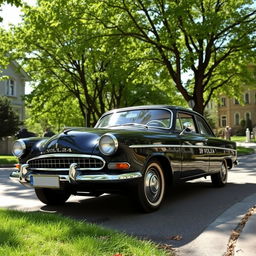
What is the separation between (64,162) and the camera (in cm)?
551

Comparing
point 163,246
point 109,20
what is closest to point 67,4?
point 109,20

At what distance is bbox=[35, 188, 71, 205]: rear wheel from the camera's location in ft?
21.1

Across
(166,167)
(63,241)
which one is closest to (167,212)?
(166,167)

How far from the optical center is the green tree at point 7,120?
27719 millimetres

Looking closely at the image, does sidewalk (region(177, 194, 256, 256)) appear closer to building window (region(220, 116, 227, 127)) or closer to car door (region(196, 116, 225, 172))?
car door (region(196, 116, 225, 172))

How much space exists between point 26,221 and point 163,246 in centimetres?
163

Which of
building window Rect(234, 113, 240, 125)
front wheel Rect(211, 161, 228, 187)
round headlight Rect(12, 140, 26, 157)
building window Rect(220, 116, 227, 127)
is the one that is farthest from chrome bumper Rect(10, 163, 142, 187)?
building window Rect(220, 116, 227, 127)

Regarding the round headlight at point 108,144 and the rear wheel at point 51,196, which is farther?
the rear wheel at point 51,196

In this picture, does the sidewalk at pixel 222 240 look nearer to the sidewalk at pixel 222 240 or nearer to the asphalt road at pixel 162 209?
the sidewalk at pixel 222 240

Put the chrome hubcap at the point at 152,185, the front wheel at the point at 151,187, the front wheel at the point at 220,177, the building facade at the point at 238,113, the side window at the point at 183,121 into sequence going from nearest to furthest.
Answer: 1. the front wheel at the point at 151,187
2. the chrome hubcap at the point at 152,185
3. the side window at the point at 183,121
4. the front wheel at the point at 220,177
5. the building facade at the point at 238,113

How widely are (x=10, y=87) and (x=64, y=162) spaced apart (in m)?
34.4

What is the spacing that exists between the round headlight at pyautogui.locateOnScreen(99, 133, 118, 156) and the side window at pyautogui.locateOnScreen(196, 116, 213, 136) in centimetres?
320

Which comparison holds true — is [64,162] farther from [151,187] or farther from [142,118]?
[142,118]

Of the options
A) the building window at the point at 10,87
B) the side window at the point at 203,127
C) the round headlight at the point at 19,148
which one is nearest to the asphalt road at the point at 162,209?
the round headlight at the point at 19,148
